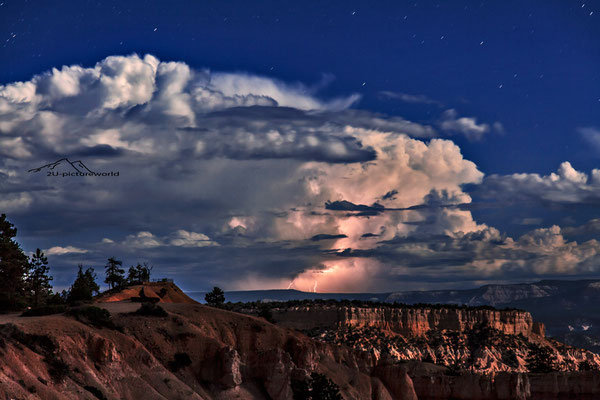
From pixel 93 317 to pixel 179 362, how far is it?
11.3 m

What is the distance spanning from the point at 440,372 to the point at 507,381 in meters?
11.8

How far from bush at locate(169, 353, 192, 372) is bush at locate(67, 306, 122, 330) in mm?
→ 7337

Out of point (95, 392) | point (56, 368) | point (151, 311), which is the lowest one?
point (95, 392)

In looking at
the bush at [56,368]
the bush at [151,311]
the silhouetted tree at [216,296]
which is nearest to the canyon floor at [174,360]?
the bush at [56,368]

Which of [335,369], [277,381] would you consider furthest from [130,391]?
[335,369]

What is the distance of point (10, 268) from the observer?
4166 inches

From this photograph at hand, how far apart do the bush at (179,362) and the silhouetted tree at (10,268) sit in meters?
27.0

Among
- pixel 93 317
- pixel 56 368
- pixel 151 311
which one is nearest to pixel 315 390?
pixel 151 311

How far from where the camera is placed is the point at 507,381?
438 feet

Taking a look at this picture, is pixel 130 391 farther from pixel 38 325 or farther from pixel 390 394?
pixel 390 394

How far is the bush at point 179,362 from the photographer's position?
85688 millimetres

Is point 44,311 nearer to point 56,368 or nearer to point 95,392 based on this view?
point 56,368

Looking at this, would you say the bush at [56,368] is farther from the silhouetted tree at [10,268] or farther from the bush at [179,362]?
the silhouetted tree at [10,268]

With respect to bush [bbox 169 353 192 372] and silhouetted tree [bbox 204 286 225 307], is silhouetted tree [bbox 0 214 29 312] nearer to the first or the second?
bush [bbox 169 353 192 372]
